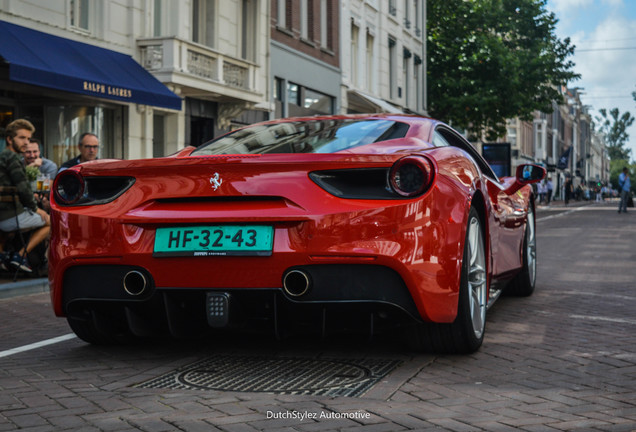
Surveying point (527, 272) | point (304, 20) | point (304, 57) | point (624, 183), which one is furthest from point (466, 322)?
point (624, 183)

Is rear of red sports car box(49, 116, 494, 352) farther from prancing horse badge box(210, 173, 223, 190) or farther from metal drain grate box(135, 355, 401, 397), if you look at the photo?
metal drain grate box(135, 355, 401, 397)

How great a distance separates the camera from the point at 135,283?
4375mm

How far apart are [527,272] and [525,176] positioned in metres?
1.08

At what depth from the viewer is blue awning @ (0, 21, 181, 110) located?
1455 cm

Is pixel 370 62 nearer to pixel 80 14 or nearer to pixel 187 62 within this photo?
pixel 187 62

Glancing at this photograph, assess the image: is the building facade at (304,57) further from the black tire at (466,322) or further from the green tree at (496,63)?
the black tire at (466,322)

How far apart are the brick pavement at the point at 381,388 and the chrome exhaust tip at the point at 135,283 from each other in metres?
0.40

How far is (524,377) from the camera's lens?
→ 14.3 ft

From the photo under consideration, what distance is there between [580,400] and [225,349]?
77.0 inches

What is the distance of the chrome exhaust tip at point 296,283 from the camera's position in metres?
4.16

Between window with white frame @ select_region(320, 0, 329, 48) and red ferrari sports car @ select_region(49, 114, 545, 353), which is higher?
window with white frame @ select_region(320, 0, 329, 48)

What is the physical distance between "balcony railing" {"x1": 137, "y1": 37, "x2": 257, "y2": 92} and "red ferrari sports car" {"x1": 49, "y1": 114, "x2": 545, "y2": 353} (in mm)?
15147

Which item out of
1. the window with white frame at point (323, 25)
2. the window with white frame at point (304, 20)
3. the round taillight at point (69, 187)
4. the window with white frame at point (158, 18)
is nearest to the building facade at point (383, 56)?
the window with white frame at point (323, 25)

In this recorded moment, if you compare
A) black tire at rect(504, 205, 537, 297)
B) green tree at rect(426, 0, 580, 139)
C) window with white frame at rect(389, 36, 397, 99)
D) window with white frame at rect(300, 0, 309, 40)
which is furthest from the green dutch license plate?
green tree at rect(426, 0, 580, 139)
